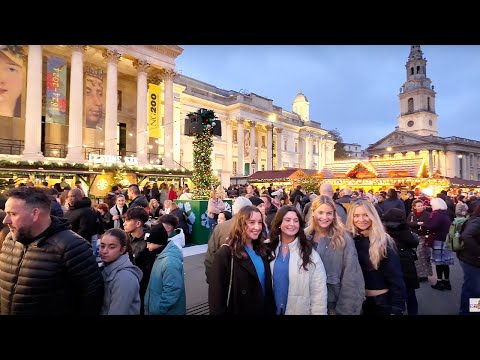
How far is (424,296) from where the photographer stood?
5.21 meters

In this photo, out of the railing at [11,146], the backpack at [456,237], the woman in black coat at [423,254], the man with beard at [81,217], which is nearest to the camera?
the backpack at [456,237]

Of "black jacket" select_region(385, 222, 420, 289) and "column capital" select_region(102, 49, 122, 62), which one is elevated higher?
"column capital" select_region(102, 49, 122, 62)

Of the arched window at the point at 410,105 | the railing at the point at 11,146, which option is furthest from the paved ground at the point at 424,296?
the arched window at the point at 410,105

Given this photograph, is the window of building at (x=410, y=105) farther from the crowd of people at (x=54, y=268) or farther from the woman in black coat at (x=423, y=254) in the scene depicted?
the crowd of people at (x=54, y=268)

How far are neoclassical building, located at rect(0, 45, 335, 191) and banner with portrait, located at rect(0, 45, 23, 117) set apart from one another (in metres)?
1.83

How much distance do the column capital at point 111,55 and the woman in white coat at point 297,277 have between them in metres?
22.5

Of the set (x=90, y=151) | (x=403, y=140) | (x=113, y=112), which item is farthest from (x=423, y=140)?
(x=90, y=151)

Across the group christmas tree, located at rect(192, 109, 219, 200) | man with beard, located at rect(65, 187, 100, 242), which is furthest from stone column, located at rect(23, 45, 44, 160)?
man with beard, located at rect(65, 187, 100, 242)

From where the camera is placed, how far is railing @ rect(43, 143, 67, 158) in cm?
2144

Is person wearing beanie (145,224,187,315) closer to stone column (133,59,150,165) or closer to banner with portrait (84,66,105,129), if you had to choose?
banner with portrait (84,66,105,129)

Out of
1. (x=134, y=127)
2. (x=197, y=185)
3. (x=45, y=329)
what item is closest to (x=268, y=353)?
(x=45, y=329)

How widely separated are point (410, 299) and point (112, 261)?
13.0 ft

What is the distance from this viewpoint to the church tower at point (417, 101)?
7000 cm

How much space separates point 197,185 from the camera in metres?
10.2
